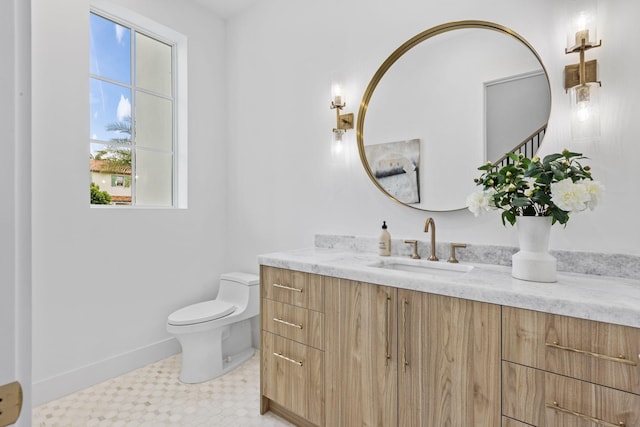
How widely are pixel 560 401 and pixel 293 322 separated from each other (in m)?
1.14

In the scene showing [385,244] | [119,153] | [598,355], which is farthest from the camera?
[119,153]

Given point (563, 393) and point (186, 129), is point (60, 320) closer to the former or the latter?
point (186, 129)

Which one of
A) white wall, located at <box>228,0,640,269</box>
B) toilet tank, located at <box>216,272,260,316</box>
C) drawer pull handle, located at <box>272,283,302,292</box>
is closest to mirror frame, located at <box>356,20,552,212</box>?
white wall, located at <box>228,0,640,269</box>

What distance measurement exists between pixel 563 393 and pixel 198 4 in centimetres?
338

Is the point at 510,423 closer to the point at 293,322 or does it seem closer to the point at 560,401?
the point at 560,401

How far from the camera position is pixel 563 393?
1.04 metres

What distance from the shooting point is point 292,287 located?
68.9 inches

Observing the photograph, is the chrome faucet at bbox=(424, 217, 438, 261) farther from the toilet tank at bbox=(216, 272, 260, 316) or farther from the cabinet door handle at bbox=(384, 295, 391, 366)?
the toilet tank at bbox=(216, 272, 260, 316)

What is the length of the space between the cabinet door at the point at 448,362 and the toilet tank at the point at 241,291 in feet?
4.84

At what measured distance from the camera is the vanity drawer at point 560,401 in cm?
96

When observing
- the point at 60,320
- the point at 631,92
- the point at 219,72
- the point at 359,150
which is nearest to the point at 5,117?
the point at 359,150

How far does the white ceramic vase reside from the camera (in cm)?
125

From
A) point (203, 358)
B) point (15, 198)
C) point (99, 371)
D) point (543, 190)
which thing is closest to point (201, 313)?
point (203, 358)

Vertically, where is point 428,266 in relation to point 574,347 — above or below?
above
